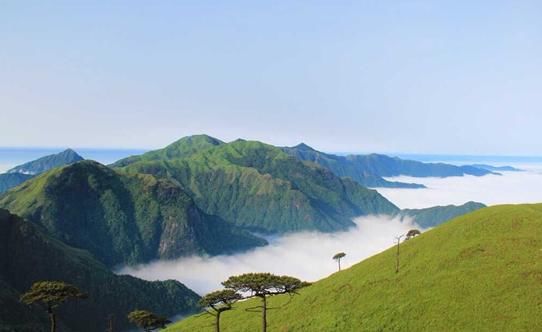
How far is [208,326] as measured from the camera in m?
135

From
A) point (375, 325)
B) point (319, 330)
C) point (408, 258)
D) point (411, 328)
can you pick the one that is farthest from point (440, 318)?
point (408, 258)

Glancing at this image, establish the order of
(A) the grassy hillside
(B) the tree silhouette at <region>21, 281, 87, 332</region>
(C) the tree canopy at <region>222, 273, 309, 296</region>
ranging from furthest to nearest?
1. (A) the grassy hillside
2. (B) the tree silhouette at <region>21, 281, 87, 332</region>
3. (C) the tree canopy at <region>222, 273, 309, 296</region>

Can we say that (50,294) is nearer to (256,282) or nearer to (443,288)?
(256,282)

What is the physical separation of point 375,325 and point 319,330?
489 inches

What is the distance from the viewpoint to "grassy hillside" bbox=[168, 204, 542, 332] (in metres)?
89.2

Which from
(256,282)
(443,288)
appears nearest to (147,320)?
(256,282)

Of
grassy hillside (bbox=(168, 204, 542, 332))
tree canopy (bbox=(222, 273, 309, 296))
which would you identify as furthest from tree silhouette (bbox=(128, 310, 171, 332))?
tree canopy (bbox=(222, 273, 309, 296))

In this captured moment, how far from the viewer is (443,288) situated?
326 feet

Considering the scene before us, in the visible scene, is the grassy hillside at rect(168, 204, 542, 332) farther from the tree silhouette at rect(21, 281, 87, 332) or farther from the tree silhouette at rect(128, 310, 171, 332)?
the tree silhouette at rect(21, 281, 87, 332)

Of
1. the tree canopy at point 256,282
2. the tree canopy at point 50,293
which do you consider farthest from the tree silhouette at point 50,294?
the tree canopy at point 256,282

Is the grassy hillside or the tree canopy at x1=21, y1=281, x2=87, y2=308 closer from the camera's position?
the tree canopy at x1=21, y1=281, x2=87, y2=308

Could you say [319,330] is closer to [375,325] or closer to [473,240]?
[375,325]

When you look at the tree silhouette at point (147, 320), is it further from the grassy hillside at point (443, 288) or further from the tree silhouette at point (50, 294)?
the tree silhouette at point (50, 294)

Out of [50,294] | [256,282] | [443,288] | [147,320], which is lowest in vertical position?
[147,320]
